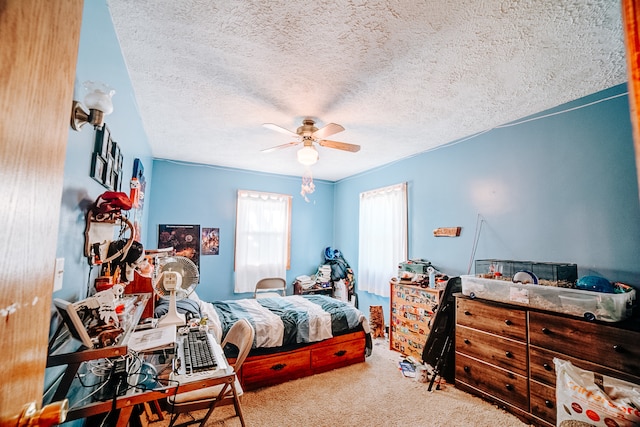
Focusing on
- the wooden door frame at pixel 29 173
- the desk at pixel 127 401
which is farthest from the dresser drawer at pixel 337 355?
the wooden door frame at pixel 29 173

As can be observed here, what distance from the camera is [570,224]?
234 cm

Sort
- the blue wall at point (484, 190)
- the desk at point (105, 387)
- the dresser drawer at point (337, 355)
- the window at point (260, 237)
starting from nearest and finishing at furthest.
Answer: the desk at point (105, 387) → the blue wall at point (484, 190) → the dresser drawer at point (337, 355) → the window at point (260, 237)

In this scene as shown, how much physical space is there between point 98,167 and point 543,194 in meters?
3.34

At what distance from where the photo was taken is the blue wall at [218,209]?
4238 mm

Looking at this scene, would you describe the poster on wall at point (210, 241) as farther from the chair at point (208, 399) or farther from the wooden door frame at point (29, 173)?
the wooden door frame at point (29, 173)

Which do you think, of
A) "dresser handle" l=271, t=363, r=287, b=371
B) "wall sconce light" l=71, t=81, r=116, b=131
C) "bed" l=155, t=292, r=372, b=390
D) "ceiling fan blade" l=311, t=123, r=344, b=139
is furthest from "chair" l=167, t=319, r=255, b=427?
"ceiling fan blade" l=311, t=123, r=344, b=139

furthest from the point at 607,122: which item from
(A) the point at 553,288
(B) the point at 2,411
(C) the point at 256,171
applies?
(C) the point at 256,171

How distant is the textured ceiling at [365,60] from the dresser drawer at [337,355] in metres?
2.38

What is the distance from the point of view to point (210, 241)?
4.48 m

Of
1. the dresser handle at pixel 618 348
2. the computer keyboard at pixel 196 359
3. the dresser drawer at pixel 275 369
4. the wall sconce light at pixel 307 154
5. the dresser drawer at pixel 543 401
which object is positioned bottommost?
the dresser drawer at pixel 275 369

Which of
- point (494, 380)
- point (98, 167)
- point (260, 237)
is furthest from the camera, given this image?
point (260, 237)

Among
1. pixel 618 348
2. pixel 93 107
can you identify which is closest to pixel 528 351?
pixel 618 348

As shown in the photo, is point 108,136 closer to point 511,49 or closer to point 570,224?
point 511,49

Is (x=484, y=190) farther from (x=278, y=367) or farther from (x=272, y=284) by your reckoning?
(x=272, y=284)
